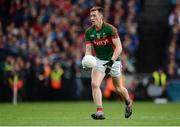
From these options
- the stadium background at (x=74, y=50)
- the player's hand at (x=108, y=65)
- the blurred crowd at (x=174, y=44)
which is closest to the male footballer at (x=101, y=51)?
the player's hand at (x=108, y=65)

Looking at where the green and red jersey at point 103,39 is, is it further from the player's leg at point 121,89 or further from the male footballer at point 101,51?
the player's leg at point 121,89

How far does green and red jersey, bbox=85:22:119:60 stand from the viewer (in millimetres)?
15773

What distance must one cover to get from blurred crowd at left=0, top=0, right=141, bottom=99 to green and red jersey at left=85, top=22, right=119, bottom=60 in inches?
472

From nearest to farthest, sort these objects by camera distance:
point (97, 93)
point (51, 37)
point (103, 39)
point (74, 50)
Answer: point (97, 93) → point (103, 39) → point (74, 50) → point (51, 37)

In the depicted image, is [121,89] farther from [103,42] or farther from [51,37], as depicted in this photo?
[51,37]

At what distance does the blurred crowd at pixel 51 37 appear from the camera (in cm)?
2795

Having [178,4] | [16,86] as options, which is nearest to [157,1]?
[178,4]

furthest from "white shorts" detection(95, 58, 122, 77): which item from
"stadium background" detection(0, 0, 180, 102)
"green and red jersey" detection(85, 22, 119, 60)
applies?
"stadium background" detection(0, 0, 180, 102)

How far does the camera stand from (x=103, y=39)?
1582 cm

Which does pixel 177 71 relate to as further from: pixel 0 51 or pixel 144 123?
pixel 144 123

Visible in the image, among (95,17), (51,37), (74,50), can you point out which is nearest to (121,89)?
(95,17)

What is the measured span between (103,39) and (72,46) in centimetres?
1373

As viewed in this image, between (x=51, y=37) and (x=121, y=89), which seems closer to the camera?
(x=121, y=89)

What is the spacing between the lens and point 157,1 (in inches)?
1284
